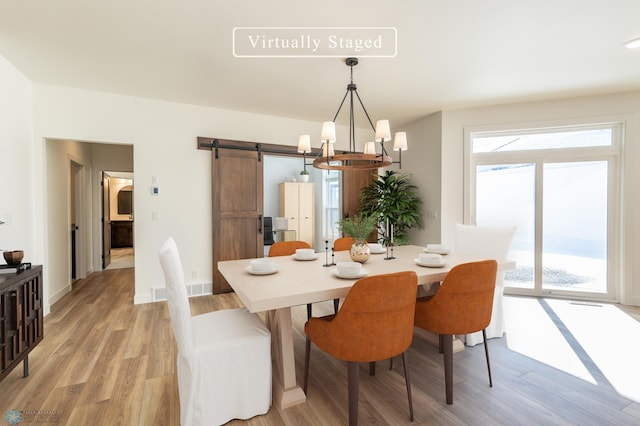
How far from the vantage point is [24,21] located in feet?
7.25

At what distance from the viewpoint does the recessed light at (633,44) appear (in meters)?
2.51

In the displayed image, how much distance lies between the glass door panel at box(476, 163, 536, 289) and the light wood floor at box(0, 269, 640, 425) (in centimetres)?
193

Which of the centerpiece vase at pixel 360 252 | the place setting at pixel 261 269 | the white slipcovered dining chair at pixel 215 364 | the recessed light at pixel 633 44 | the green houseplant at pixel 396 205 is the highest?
the recessed light at pixel 633 44

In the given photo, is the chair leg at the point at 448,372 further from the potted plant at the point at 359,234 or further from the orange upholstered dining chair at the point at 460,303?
the potted plant at the point at 359,234

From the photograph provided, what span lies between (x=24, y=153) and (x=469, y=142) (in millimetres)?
5337

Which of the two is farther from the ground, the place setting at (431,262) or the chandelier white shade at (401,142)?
the chandelier white shade at (401,142)

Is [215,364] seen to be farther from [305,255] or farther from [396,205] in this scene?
[396,205]

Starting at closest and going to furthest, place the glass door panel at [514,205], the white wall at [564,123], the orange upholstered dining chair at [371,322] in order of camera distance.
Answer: the orange upholstered dining chair at [371,322], the white wall at [564,123], the glass door panel at [514,205]

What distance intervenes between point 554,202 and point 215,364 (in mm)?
4527

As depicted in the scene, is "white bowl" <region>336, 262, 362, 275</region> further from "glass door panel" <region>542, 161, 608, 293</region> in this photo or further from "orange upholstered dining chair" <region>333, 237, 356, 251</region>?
"glass door panel" <region>542, 161, 608, 293</region>

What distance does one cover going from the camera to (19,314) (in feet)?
6.47

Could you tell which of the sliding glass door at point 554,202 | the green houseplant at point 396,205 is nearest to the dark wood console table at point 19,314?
the green houseplant at point 396,205

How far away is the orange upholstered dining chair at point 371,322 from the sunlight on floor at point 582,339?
1.65 meters

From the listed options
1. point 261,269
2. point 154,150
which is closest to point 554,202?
point 261,269
